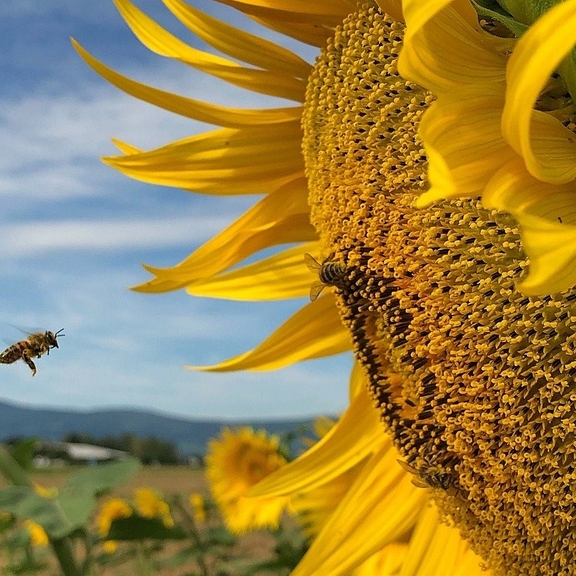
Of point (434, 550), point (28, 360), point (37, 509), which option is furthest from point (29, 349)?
point (434, 550)

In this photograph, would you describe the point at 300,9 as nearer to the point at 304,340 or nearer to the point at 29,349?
the point at 304,340

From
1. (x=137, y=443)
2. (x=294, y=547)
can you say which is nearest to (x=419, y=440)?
(x=294, y=547)

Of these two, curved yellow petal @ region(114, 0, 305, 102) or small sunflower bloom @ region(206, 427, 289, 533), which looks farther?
small sunflower bloom @ region(206, 427, 289, 533)

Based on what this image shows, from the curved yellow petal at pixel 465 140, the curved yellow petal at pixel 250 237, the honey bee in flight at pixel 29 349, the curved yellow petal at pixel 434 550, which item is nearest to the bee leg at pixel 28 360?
the honey bee in flight at pixel 29 349

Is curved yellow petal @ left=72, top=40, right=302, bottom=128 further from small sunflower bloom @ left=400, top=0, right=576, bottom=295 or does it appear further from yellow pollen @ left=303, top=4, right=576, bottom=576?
small sunflower bloom @ left=400, top=0, right=576, bottom=295

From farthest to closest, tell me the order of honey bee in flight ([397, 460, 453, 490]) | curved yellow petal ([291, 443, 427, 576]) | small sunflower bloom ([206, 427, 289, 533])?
small sunflower bloom ([206, 427, 289, 533]) < curved yellow petal ([291, 443, 427, 576]) < honey bee in flight ([397, 460, 453, 490])

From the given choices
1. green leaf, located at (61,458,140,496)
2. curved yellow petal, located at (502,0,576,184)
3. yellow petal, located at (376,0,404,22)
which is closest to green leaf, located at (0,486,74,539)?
green leaf, located at (61,458,140,496)
